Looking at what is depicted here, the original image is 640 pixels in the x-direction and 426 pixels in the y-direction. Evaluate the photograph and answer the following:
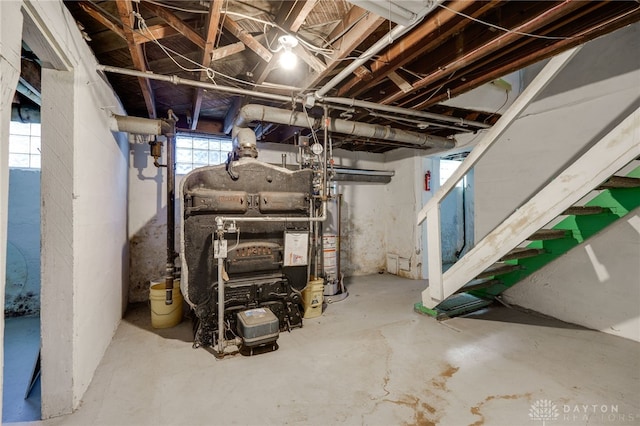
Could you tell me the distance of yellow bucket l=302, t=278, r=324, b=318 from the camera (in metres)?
3.05

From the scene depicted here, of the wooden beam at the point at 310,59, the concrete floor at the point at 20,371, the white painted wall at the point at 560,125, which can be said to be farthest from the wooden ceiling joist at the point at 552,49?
the concrete floor at the point at 20,371

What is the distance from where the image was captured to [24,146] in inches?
129

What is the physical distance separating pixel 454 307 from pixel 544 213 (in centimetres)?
156

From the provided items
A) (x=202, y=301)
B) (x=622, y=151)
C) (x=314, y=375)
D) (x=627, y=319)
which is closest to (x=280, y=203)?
(x=202, y=301)

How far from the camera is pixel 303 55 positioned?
221 cm

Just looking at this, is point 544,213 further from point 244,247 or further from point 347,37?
point 244,247

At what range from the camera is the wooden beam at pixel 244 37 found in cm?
194

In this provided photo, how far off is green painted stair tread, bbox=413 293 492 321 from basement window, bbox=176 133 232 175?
3.28 meters

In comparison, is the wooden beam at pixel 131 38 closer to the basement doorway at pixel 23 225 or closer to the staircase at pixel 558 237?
the basement doorway at pixel 23 225

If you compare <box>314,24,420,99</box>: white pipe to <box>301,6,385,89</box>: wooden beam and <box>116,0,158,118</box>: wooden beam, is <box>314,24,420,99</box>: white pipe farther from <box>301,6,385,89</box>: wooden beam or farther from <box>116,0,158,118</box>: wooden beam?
<box>116,0,158,118</box>: wooden beam

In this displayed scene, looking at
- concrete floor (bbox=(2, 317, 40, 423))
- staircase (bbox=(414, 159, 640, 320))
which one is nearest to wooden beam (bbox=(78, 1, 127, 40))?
concrete floor (bbox=(2, 317, 40, 423))

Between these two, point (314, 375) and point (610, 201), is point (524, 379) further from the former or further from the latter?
point (610, 201)

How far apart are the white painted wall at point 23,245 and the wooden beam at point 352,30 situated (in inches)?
143

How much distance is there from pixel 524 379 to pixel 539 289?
1.62 m
